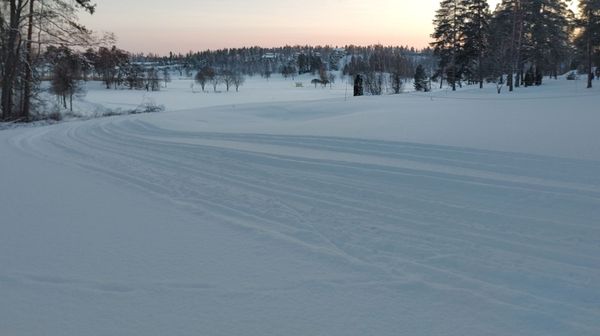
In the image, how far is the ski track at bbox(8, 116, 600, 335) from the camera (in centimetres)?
378

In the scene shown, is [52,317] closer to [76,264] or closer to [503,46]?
[76,264]

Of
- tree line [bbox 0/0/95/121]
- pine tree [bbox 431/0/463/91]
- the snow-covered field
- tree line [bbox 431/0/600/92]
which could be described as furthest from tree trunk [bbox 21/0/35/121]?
pine tree [bbox 431/0/463/91]

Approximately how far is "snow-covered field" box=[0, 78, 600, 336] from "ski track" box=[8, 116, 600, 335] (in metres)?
0.03

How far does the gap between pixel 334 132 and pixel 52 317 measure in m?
9.05

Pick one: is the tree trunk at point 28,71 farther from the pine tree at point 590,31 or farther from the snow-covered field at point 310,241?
the pine tree at point 590,31

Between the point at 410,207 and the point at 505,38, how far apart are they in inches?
1545

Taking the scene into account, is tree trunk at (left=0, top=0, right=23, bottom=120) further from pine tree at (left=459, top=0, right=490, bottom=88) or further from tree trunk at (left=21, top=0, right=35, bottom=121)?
pine tree at (left=459, top=0, right=490, bottom=88)

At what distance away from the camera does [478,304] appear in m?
3.42

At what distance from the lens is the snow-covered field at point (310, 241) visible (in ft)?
10.8

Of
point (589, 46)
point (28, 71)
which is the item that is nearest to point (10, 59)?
point (28, 71)

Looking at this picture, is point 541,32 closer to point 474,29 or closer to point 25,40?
point 474,29

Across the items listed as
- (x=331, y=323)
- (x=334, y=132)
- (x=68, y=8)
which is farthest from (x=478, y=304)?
(x=68, y=8)

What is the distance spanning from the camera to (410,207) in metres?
5.70

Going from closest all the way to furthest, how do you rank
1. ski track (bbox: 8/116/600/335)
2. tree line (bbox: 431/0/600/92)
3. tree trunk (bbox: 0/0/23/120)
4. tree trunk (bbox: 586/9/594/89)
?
ski track (bbox: 8/116/600/335)
tree trunk (bbox: 0/0/23/120)
tree trunk (bbox: 586/9/594/89)
tree line (bbox: 431/0/600/92)
